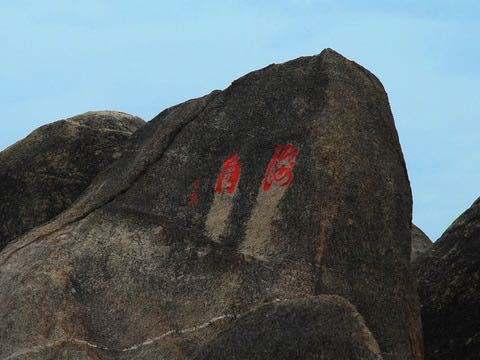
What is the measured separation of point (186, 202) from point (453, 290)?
3.70 m

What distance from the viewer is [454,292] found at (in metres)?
13.9

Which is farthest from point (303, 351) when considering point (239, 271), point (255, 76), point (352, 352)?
point (255, 76)

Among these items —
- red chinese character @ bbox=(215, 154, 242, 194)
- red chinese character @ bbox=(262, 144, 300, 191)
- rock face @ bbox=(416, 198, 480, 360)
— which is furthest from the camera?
rock face @ bbox=(416, 198, 480, 360)

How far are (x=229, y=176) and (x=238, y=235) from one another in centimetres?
71

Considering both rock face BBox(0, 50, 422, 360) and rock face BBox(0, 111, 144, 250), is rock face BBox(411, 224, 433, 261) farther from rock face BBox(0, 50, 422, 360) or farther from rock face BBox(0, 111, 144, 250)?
rock face BBox(0, 50, 422, 360)

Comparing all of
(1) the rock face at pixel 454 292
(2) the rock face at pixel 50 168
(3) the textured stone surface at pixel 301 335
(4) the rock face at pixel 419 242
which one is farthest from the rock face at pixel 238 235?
(4) the rock face at pixel 419 242

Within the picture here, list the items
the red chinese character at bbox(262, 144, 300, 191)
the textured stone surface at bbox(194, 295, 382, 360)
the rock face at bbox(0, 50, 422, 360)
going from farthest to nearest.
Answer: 1. the red chinese character at bbox(262, 144, 300, 191)
2. the rock face at bbox(0, 50, 422, 360)
3. the textured stone surface at bbox(194, 295, 382, 360)

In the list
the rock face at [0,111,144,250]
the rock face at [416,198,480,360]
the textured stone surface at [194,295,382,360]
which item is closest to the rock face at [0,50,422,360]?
the textured stone surface at [194,295,382,360]

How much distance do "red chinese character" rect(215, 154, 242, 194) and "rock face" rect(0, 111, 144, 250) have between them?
3221 millimetres

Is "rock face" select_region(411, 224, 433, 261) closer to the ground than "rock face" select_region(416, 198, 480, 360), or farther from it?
farther from it

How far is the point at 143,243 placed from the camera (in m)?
11.7

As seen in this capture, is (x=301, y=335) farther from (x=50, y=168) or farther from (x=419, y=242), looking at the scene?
(x=419, y=242)

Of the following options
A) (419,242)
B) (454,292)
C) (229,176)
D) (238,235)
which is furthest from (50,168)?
(419,242)

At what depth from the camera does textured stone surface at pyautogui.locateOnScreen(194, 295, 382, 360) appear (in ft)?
30.6
